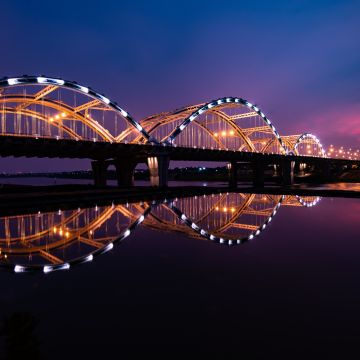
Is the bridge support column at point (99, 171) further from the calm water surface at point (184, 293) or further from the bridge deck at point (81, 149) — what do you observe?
the calm water surface at point (184, 293)

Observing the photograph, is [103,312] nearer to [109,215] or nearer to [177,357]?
[177,357]

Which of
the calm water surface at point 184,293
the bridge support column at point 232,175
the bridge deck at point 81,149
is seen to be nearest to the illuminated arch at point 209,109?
the bridge deck at point 81,149

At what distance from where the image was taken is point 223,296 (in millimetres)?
8117

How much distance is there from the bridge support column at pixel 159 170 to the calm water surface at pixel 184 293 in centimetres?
3507

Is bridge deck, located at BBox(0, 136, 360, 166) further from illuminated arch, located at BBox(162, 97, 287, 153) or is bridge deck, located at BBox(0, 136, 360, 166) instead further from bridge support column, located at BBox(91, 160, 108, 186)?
bridge support column, located at BBox(91, 160, 108, 186)

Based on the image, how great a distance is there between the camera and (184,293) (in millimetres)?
8367

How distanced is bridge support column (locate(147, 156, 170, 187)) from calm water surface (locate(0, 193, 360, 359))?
35072 mm

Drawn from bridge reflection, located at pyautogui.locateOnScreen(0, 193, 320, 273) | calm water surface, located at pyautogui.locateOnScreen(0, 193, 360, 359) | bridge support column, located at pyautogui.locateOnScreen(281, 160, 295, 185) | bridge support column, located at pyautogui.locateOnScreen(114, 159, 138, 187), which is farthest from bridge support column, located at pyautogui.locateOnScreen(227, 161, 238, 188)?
calm water surface, located at pyautogui.locateOnScreen(0, 193, 360, 359)

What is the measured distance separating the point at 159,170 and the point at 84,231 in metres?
35.7

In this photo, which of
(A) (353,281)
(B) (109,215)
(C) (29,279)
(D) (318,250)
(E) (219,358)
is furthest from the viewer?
(B) (109,215)

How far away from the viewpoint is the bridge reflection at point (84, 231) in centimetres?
1255

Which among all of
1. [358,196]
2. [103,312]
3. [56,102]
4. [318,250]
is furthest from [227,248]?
[56,102]

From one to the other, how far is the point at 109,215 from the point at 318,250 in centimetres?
1537

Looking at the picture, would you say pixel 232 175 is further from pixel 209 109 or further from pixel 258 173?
pixel 209 109
